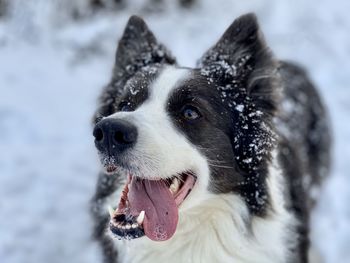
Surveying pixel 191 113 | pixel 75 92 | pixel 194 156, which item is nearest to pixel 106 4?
pixel 75 92

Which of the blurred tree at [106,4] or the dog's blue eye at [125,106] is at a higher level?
the blurred tree at [106,4]

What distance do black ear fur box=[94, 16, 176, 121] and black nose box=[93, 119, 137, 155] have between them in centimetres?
108

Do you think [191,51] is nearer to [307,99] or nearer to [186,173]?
[307,99]

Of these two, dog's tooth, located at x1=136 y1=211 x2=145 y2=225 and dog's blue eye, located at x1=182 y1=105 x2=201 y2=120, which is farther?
dog's blue eye, located at x1=182 y1=105 x2=201 y2=120

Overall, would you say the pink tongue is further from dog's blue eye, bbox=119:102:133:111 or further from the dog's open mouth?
dog's blue eye, bbox=119:102:133:111

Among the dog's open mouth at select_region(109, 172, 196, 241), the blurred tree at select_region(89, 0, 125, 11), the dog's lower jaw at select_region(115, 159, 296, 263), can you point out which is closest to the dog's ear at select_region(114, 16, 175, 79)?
the dog's open mouth at select_region(109, 172, 196, 241)

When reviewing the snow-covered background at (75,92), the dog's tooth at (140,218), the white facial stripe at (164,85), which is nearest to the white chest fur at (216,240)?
the dog's tooth at (140,218)

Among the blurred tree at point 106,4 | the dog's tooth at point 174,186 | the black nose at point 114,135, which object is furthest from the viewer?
the blurred tree at point 106,4

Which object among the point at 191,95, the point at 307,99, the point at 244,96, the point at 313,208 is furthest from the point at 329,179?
the point at 191,95

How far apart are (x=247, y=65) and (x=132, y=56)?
91 cm

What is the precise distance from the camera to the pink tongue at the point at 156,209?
3178 millimetres

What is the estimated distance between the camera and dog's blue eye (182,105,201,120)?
3.36 meters

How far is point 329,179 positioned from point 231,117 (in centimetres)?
309

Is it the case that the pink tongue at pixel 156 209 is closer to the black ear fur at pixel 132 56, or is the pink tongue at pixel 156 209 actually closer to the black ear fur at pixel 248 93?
the black ear fur at pixel 248 93
